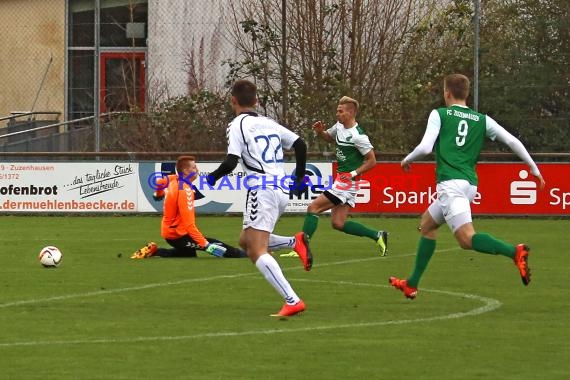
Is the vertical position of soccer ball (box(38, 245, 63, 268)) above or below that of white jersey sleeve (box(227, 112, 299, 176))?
below

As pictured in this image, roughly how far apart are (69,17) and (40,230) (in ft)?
40.1

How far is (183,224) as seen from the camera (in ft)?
56.7

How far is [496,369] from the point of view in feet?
29.2

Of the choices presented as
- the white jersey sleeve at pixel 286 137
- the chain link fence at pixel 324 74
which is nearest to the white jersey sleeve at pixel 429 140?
the white jersey sleeve at pixel 286 137

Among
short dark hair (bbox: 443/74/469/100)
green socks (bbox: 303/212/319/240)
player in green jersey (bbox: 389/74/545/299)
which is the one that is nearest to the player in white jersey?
player in green jersey (bbox: 389/74/545/299)

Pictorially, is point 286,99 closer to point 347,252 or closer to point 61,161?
point 61,161

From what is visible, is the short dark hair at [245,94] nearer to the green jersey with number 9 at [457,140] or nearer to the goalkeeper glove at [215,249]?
the green jersey with number 9 at [457,140]

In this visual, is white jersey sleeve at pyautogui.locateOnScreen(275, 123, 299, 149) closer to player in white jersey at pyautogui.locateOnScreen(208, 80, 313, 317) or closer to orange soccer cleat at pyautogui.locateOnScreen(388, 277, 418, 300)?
player in white jersey at pyautogui.locateOnScreen(208, 80, 313, 317)

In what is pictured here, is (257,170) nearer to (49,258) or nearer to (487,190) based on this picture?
(49,258)

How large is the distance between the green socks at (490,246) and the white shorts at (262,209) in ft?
5.70

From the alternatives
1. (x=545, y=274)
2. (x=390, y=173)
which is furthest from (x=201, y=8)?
(x=545, y=274)

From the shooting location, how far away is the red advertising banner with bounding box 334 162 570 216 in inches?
990

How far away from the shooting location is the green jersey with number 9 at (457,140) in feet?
39.6

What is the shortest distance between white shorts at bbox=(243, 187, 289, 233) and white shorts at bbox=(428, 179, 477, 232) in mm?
1496
